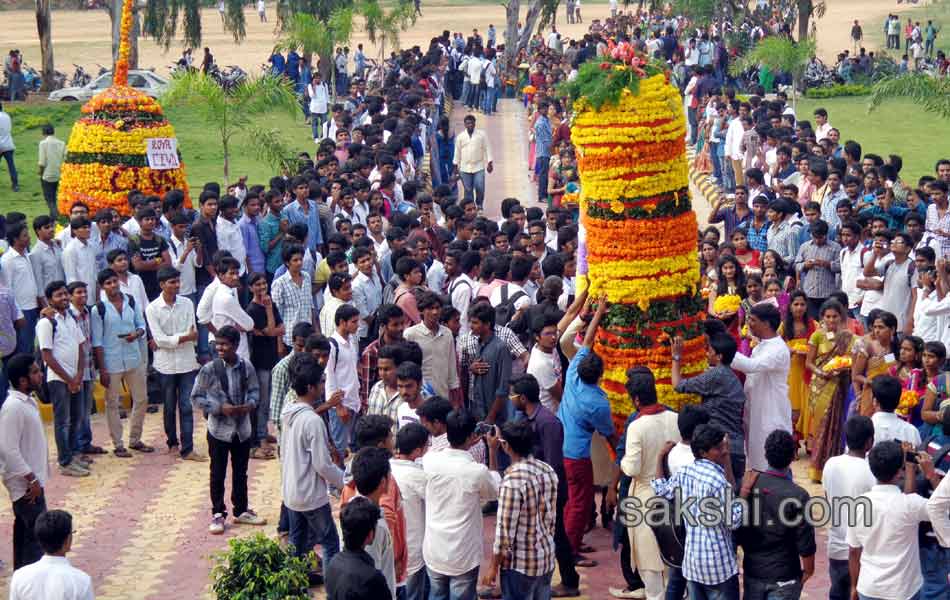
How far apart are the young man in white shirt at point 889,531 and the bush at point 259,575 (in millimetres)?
2953

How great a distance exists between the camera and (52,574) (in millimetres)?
6574

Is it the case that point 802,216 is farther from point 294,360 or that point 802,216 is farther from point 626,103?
point 294,360

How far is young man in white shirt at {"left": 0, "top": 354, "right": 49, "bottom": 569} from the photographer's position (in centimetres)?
844

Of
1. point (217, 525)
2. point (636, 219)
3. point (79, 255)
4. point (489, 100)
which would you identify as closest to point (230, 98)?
point (79, 255)

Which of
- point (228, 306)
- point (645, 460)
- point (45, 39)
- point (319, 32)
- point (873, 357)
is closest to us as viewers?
point (645, 460)

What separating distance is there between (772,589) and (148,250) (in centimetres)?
758

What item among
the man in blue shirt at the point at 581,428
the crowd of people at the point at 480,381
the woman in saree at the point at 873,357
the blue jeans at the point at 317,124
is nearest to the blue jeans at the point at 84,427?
the crowd of people at the point at 480,381

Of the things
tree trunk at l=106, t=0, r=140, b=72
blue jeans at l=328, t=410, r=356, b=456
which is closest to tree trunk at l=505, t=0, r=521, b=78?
tree trunk at l=106, t=0, r=140, b=72

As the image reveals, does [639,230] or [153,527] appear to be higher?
[639,230]

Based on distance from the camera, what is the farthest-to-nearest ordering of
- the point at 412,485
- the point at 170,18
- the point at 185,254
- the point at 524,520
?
1. the point at 170,18
2. the point at 185,254
3. the point at 412,485
4. the point at 524,520

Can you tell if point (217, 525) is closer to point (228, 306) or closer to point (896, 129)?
point (228, 306)

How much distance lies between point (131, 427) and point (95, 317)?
1026 mm

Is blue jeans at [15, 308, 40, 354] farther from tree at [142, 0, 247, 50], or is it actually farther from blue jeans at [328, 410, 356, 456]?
tree at [142, 0, 247, 50]

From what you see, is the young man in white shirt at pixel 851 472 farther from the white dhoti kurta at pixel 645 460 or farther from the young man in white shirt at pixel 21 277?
the young man in white shirt at pixel 21 277
